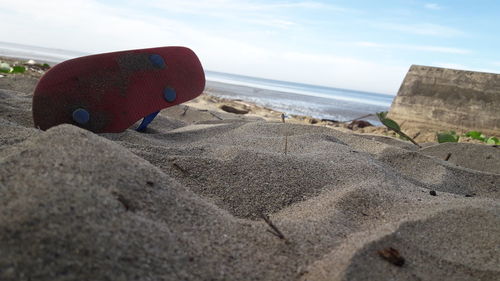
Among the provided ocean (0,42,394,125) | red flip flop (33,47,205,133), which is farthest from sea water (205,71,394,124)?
red flip flop (33,47,205,133)

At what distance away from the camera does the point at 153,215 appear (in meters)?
0.90

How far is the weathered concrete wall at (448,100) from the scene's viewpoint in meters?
5.26

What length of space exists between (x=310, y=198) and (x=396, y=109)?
5.33 metres

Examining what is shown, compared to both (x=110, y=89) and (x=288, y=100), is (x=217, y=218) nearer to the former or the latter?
(x=110, y=89)

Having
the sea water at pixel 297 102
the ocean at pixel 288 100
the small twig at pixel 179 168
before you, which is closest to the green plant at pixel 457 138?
the sea water at pixel 297 102

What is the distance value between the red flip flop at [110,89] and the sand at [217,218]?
0.85 ft

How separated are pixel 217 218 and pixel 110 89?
112 cm

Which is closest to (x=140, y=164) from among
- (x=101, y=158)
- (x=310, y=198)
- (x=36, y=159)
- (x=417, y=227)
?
(x=101, y=158)

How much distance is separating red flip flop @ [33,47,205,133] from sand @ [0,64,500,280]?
26 centimetres

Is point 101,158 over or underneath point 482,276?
over

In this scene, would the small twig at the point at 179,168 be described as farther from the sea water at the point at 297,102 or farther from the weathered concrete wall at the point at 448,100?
the weathered concrete wall at the point at 448,100

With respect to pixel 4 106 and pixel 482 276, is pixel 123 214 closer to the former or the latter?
pixel 482 276

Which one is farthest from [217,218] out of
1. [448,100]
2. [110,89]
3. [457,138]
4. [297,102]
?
[297,102]

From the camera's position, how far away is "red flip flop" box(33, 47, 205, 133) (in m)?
1.81
